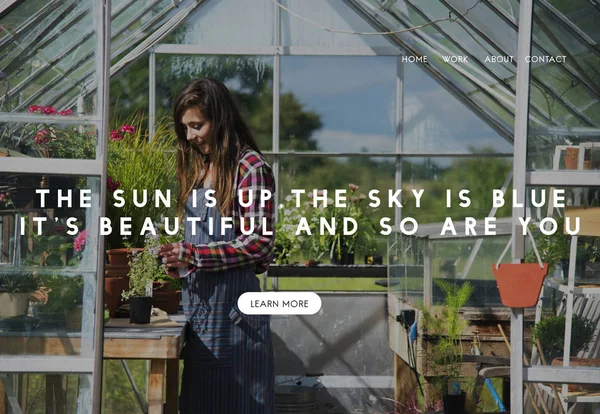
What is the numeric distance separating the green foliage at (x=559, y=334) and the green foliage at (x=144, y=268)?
1227 millimetres

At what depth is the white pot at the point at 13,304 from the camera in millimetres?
2338

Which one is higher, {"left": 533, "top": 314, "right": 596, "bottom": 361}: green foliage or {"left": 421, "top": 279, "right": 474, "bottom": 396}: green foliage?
{"left": 533, "top": 314, "right": 596, "bottom": 361}: green foliage

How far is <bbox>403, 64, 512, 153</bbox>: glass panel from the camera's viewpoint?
641 cm

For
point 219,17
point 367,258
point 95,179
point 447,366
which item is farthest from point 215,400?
point 219,17

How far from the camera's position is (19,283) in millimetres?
2361

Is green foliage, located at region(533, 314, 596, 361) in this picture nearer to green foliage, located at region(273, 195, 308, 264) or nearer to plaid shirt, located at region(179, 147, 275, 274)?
plaid shirt, located at region(179, 147, 275, 274)

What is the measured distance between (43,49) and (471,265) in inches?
114

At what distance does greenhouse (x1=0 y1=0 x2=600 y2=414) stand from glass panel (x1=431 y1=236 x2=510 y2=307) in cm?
1

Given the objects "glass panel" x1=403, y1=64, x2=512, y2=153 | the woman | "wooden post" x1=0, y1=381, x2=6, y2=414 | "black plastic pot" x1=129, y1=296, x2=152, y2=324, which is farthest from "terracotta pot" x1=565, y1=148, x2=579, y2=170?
"glass panel" x1=403, y1=64, x2=512, y2=153

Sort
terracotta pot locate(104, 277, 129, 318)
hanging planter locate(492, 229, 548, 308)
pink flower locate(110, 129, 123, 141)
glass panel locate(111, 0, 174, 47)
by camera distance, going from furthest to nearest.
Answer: glass panel locate(111, 0, 174, 47) → pink flower locate(110, 129, 123, 141) → terracotta pot locate(104, 277, 129, 318) → hanging planter locate(492, 229, 548, 308)

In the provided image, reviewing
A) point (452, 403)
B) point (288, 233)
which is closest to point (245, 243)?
point (452, 403)

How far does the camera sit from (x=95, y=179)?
7.68 feet

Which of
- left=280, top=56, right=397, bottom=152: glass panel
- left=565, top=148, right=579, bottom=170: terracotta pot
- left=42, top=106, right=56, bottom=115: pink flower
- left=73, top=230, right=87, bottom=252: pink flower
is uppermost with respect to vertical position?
left=280, top=56, right=397, bottom=152: glass panel

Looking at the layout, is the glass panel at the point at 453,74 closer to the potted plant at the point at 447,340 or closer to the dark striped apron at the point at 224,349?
the potted plant at the point at 447,340
